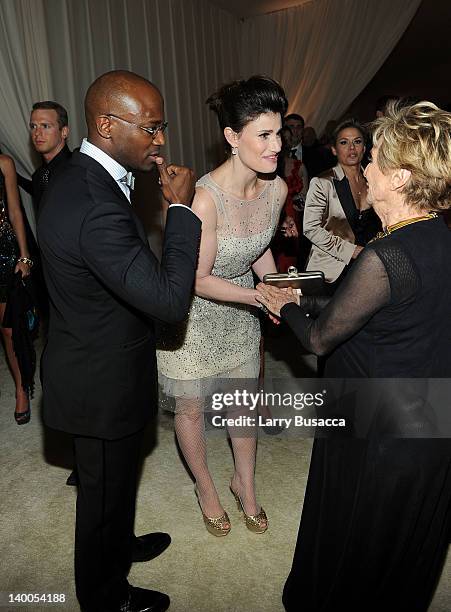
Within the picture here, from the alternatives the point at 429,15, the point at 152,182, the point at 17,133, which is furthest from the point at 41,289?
the point at 429,15

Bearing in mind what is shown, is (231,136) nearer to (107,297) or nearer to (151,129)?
(151,129)

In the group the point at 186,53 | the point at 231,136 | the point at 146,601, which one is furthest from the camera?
the point at 186,53

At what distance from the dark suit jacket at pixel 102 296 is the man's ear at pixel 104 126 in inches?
2.7

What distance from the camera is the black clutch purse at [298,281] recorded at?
198 cm

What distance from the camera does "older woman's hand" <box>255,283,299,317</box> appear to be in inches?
74.5

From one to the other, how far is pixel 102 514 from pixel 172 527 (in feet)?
2.63

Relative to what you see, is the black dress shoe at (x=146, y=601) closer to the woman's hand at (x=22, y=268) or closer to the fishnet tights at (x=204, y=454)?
the fishnet tights at (x=204, y=454)

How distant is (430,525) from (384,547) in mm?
136

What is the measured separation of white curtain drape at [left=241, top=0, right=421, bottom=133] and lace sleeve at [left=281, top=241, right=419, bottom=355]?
6547 mm

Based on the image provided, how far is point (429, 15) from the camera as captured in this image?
8070mm

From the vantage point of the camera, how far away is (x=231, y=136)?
1.97 meters

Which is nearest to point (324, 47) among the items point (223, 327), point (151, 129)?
point (223, 327)

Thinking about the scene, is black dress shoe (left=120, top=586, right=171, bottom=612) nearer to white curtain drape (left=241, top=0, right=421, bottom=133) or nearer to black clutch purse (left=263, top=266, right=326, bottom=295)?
black clutch purse (left=263, top=266, right=326, bottom=295)

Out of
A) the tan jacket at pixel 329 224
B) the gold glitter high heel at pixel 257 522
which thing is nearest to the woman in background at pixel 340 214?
the tan jacket at pixel 329 224
